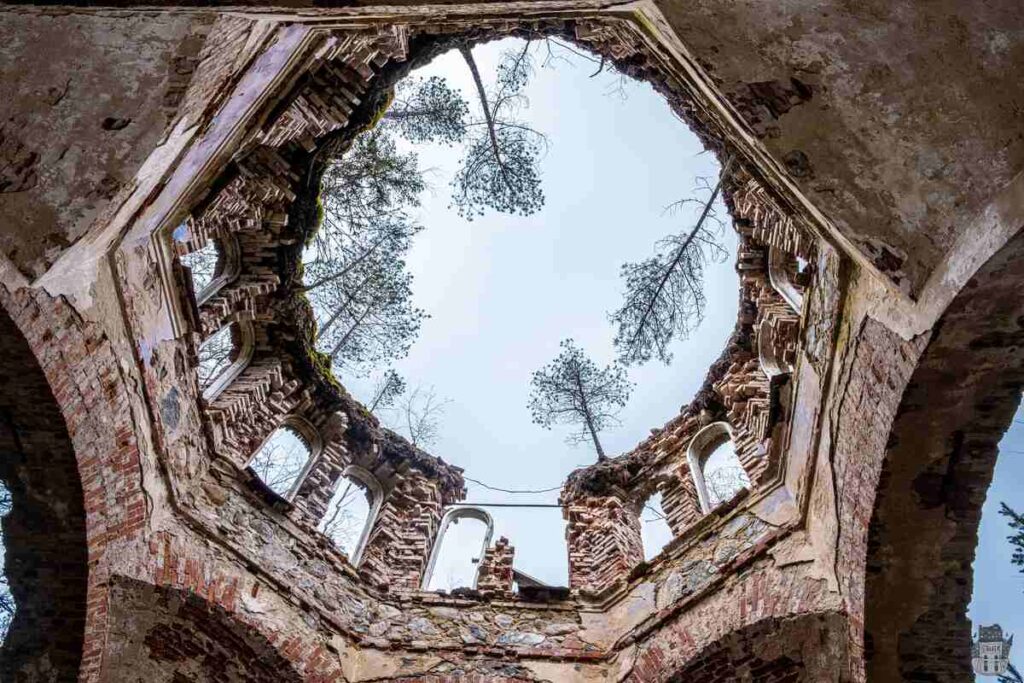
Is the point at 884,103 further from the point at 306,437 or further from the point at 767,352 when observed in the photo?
the point at 306,437

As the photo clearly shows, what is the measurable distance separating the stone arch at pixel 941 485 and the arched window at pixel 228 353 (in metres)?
7.27

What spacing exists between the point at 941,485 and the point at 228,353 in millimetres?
8127

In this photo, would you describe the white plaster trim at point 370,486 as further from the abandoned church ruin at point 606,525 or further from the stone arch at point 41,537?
the stone arch at point 41,537

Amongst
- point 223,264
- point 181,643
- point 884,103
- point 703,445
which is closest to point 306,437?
→ point 223,264

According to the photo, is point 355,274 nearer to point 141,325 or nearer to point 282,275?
point 282,275

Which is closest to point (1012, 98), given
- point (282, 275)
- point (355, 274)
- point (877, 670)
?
point (877, 670)

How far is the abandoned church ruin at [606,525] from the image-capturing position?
423 cm

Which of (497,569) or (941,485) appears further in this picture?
(497,569)

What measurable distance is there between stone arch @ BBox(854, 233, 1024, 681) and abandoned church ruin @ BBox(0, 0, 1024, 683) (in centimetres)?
2

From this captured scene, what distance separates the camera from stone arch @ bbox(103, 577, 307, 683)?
5848 mm

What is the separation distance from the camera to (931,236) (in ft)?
14.2

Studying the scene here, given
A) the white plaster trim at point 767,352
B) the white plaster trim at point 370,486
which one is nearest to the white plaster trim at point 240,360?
the white plaster trim at point 370,486

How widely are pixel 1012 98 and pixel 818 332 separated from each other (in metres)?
2.88

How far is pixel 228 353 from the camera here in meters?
9.87
